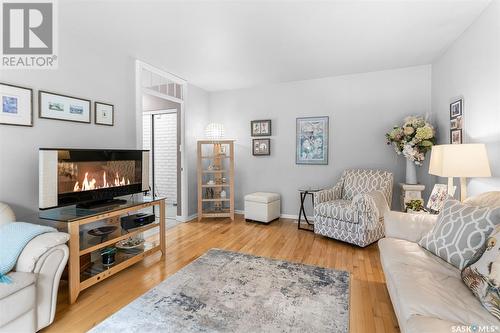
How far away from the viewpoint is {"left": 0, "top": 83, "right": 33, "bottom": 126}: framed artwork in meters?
2.04

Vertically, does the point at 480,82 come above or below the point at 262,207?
above

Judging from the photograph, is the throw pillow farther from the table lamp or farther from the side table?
the side table

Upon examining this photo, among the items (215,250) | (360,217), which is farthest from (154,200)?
(360,217)

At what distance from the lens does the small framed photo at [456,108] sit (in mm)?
2699

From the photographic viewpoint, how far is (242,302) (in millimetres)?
1937

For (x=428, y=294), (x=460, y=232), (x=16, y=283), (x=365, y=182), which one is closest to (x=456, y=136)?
(x=365, y=182)

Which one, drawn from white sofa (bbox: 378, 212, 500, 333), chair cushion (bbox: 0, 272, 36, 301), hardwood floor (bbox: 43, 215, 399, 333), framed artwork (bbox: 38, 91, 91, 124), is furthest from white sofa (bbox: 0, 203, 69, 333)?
white sofa (bbox: 378, 212, 500, 333)

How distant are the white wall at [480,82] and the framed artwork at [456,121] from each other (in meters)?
0.09

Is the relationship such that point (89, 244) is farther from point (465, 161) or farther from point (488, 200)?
point (465, 161)

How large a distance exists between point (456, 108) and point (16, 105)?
14.5ft

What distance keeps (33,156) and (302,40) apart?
296 cm

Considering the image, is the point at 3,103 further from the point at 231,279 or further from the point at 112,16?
the point at 231,279

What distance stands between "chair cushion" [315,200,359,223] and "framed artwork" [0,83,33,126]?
3344mm

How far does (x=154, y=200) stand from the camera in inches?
110
